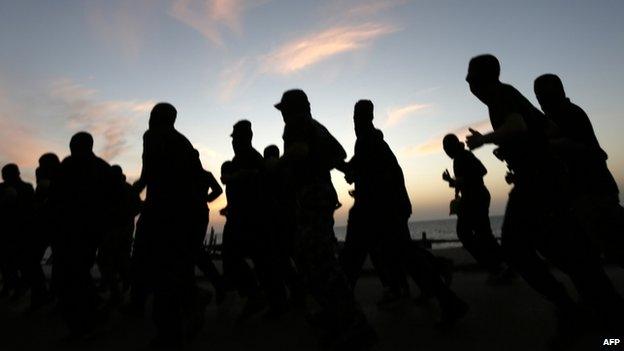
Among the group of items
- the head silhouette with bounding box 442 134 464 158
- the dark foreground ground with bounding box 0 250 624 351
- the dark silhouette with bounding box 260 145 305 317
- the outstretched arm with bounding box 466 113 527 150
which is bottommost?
the dark foreground ground with bounding box 0 250 624 351

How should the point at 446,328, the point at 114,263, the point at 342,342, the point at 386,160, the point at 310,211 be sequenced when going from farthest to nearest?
1. the point at 114,263
2. the point at 386,160
3. the point at 446,328
4. the point at 310,211
5. the point at 342,342

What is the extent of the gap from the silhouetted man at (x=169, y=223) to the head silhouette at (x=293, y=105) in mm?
1052

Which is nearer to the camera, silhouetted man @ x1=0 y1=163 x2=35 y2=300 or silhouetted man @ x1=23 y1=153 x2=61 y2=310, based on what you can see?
silhouetted man @ x1=23 y1=153 x2=61 y2=310

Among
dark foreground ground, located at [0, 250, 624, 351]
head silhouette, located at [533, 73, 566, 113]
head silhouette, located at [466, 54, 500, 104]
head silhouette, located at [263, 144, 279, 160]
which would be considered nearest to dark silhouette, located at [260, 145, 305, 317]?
dark foreground ground, located at [0, 250, 624, 351]

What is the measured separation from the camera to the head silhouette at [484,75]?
313 centimetres

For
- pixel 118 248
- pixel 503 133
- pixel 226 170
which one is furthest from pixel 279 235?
pixel 503 133

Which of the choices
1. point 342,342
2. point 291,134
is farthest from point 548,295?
point 291,134

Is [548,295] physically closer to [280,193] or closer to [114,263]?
[280,193]

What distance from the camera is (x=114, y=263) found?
589 centimetres

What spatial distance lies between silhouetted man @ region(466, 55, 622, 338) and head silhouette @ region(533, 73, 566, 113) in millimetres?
362

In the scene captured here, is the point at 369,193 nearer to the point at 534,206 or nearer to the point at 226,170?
the point at 534,206

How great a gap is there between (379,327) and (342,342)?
4.12ft

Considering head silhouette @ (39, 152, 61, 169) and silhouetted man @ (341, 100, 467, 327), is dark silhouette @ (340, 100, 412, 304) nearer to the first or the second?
silhouetted man @ (341, 100, 467, 327)

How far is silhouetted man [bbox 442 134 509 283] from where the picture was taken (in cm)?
596
